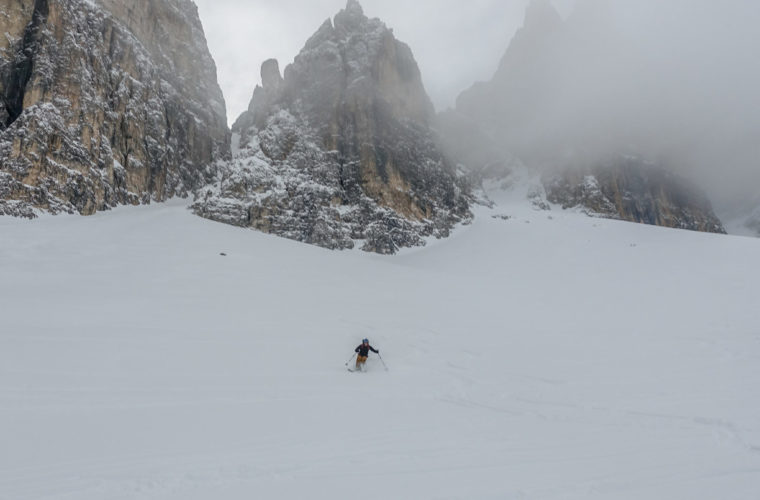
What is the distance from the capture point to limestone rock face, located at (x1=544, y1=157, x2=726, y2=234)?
72.7m

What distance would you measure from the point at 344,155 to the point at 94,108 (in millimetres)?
28901

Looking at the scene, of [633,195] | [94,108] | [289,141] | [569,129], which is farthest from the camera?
[569,129]

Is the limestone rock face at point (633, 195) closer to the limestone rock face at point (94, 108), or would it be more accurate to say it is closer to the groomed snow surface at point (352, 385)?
the groomed snow surface at point (352, 385)

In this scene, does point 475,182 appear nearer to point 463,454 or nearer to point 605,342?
point 605,342

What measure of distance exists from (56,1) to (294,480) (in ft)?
169

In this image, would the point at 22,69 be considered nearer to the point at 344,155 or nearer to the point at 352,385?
the point at 344,155

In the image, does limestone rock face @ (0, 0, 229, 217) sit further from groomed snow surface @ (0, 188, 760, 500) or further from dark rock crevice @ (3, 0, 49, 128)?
groomed snow surface @ (0, 188, 760, 500)

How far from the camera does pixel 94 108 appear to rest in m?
36.2

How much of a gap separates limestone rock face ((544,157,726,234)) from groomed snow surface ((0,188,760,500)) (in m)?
55.4

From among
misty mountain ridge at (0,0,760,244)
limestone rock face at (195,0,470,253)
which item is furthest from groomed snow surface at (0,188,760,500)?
limestone rock face at (195,0,470,253)

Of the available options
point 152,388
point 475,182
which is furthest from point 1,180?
point 475,182

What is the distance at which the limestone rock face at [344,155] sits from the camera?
143 ft

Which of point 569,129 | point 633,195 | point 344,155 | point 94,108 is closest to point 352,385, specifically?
point 94,108

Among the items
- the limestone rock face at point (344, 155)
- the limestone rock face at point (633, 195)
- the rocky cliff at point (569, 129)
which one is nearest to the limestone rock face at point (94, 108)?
the limestone rock face at point (344, 155)
